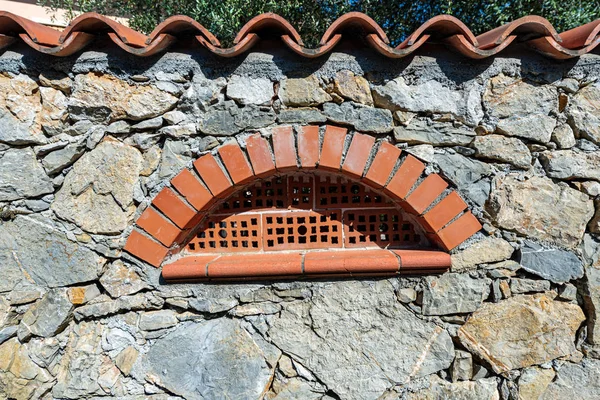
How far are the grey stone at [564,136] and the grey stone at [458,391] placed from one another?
4.36 feet

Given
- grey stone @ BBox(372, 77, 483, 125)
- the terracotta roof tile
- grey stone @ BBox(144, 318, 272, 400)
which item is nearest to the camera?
the terracotta roof tile

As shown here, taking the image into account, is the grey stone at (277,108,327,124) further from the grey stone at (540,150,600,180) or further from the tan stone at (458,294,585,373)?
the tan stone at (458,294,585,373)

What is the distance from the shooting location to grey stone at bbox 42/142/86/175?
1.91 meters

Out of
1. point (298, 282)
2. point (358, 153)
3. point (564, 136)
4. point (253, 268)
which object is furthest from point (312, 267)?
point (564, 136)

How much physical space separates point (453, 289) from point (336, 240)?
0.69 m

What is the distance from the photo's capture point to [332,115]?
1.89 meters

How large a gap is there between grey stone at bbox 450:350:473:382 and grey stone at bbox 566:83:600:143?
4.40ft

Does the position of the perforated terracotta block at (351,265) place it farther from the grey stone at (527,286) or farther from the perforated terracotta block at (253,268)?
the grey stone at (527,286)

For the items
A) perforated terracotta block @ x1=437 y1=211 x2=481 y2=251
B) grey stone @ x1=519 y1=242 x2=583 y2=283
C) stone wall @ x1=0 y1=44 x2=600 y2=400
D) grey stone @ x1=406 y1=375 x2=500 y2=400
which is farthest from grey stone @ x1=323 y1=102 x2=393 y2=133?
grey stone @ x1=406 y1=375 x2=500 y2=400

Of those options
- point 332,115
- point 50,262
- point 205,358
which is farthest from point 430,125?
point 50,262

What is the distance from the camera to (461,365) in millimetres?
1974

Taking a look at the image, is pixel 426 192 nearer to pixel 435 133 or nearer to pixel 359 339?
pixel 435 133

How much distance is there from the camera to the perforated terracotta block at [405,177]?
1.91m

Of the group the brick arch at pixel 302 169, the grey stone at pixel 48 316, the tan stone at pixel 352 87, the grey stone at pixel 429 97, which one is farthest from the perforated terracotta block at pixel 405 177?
the grey stone at pixel 48 316
